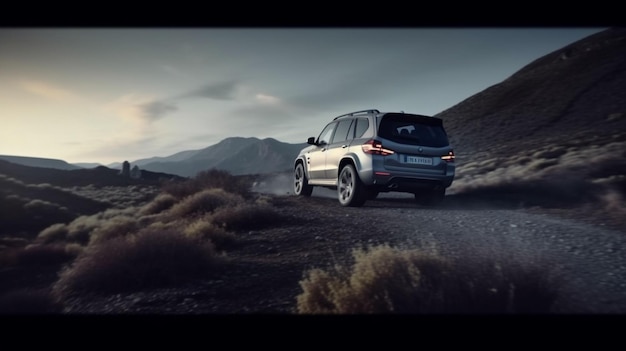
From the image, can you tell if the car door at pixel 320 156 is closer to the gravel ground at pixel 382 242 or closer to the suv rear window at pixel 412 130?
the gravel ground at pixel 382 242

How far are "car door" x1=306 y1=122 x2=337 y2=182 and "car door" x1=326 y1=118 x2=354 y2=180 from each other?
239 millimetres

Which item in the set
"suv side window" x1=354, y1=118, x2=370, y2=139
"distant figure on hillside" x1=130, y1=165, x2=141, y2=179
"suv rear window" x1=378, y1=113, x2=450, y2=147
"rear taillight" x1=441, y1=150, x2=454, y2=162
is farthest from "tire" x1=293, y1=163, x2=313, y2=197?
"distant figure on hillside" x1=130, y1=165, x2=141, y2=179

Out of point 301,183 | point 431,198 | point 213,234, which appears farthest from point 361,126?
point 213,234

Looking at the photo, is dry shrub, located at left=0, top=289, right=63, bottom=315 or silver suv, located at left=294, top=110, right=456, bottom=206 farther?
silver suv, located at left=294, top=110, right=456, bottom=206

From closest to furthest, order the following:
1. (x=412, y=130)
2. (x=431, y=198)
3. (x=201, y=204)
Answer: (x=412, y=130) → (x=431, y=198) → (x=201, y=204)

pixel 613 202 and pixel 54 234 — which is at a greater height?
pixel 613 202

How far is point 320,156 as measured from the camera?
10.3 meters

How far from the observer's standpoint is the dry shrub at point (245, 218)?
26.8 feet

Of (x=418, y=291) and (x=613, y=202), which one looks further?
(x=613, y=202)

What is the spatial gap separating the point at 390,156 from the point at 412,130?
2.79ft

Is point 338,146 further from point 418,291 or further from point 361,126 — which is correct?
point 418,291

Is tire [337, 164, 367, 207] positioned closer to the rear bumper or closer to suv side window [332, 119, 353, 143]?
the rear bumper

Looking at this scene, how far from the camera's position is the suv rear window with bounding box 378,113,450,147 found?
8234mm
